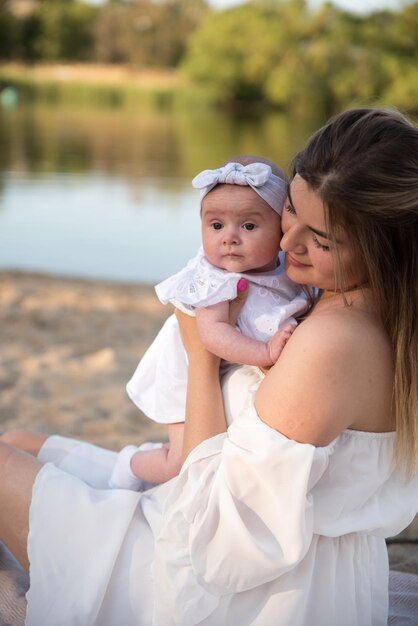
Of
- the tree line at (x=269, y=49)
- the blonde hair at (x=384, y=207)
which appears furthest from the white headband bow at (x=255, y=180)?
the tree line at (x=269, y=49)

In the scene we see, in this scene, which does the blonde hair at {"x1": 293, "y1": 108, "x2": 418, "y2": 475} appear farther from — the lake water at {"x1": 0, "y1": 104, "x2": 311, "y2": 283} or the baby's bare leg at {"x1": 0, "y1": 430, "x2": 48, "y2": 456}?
the baby's bare leg at {"x1": 0, "y1": 430, "x2": 48, "y2": 456}

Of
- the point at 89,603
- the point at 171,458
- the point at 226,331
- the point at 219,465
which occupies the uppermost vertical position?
the point at 226,331

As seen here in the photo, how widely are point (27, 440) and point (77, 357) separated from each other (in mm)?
3040

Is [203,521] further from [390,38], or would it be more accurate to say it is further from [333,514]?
[390,38]

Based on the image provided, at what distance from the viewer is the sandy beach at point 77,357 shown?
14.6ft

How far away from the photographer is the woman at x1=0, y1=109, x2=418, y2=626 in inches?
69.0

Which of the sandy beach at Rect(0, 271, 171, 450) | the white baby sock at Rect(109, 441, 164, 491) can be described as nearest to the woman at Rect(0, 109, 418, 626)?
the white baby sock at Rect(109, 441, 164, 491)

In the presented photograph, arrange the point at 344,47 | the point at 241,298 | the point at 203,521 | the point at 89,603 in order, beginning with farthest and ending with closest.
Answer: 1. the point at 344,47
2. the point at 241,298
3. the point at 89,603
4. the point at 203,521

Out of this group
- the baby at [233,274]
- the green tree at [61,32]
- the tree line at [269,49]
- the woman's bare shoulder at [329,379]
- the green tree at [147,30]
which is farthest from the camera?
the green tree at [61,32]

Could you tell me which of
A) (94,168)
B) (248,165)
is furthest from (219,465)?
(94,168)

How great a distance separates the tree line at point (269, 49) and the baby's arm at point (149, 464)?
122 feet

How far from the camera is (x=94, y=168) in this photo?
651 inches

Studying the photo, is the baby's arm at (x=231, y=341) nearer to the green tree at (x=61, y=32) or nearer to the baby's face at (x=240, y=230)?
the baby's face at (x=240, y=230)

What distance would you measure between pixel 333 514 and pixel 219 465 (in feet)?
0.87
